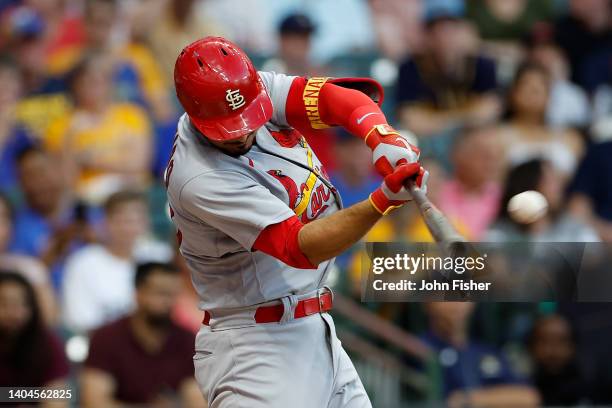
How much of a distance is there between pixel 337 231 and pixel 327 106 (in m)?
0.75

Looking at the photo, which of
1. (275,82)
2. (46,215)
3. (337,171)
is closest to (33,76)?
(46,215)

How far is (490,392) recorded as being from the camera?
5.98m

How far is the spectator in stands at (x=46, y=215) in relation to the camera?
6461 mm

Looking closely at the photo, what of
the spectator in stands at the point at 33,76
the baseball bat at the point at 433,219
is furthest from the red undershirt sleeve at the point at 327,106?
the spectator in stands at the point at 33,76

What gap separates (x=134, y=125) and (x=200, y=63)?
3.79 m

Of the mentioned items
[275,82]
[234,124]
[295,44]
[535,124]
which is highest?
[295,44]

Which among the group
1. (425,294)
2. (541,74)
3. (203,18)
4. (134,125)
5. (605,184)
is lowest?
(425,294)

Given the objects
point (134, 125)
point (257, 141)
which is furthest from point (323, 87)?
point (134, 125)

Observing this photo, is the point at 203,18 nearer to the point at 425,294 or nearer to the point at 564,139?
→ the point at 564,139

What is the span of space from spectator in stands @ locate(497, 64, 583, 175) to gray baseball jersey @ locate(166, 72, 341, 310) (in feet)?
12.2

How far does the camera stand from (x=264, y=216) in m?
3.46

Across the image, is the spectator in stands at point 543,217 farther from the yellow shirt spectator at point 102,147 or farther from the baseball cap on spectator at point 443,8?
the yellow shirt spectator at point 102,147

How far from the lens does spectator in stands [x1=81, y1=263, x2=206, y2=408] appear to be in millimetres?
5625

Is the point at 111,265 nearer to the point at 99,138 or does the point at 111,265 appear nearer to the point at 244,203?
the point at 99,138
